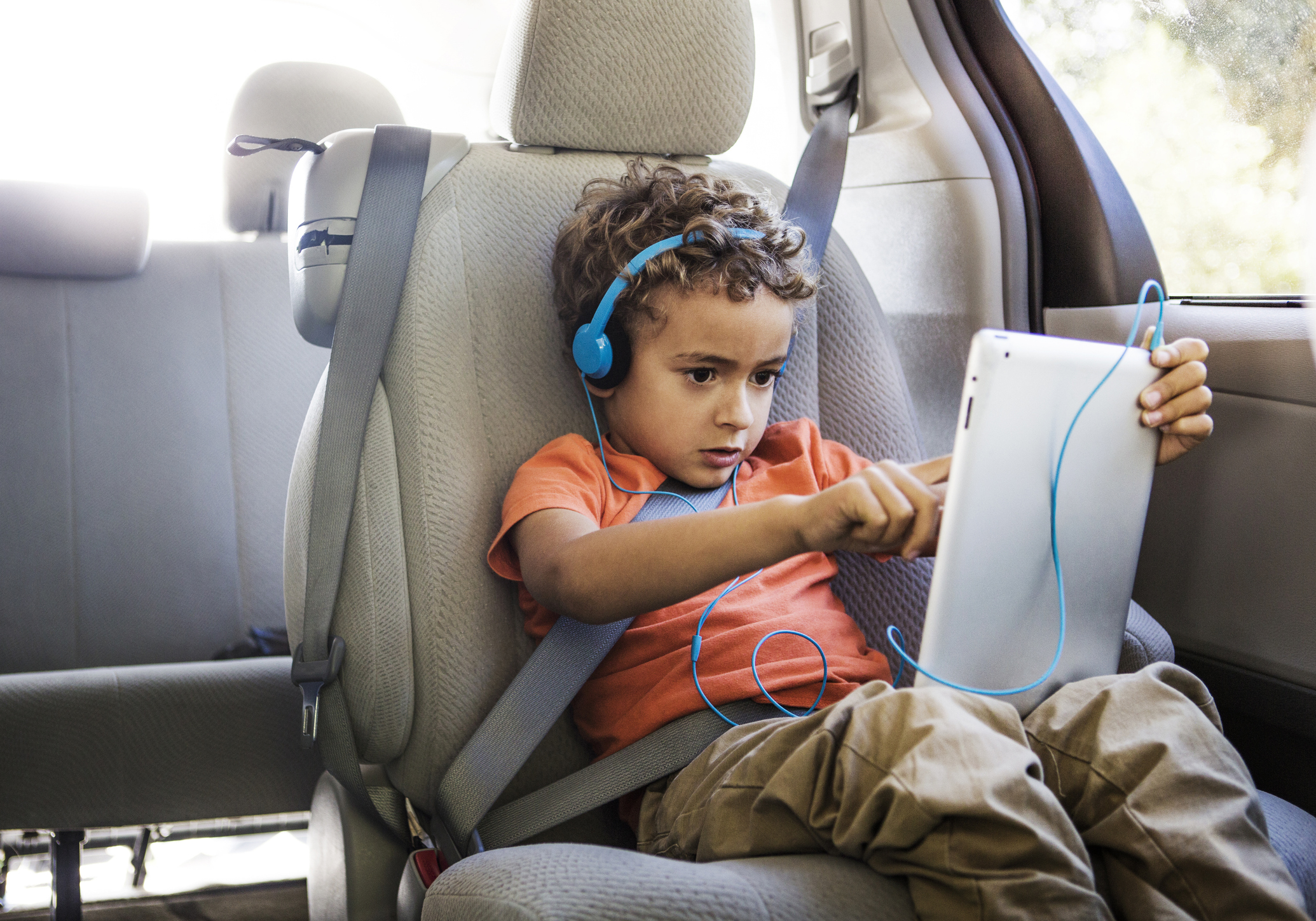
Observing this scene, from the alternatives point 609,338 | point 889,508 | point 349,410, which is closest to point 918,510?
point 889,508

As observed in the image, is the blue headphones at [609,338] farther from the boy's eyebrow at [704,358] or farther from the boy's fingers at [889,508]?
the boy's fingers at [889,508]

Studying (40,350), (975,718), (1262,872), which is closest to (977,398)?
(975,718)

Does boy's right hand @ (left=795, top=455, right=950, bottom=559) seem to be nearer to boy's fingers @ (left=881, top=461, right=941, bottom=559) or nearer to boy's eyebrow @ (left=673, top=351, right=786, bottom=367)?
boy's fingers @ (left=881, top=461, right=941, bottom=559)

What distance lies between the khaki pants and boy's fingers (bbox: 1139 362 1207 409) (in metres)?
0.24

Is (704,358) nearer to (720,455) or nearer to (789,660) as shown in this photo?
(720,455)

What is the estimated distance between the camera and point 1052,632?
799mm

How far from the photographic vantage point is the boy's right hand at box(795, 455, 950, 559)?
0.69 metres

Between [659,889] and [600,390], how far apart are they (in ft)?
1.78

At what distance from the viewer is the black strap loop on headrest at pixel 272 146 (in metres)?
0.99

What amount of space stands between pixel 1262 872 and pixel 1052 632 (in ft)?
0.73

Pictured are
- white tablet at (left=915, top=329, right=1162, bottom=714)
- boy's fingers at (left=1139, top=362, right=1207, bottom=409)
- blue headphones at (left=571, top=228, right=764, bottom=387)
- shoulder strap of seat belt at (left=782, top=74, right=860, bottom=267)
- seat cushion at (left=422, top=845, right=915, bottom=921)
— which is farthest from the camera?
shoulder strap of seat belt at (left=782, top=74, right=860, bottom=267)

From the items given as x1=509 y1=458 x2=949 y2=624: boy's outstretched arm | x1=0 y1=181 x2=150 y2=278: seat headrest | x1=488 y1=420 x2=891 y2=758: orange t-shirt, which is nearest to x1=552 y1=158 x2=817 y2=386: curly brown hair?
x1=488 y1=420 x2=891 y2=758: orange t-shirt

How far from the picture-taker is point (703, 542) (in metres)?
0.77

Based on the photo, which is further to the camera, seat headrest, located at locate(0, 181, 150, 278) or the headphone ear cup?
seat headrest, located at locate(0, 181, 150, 278)
